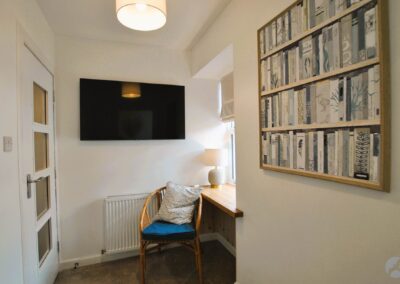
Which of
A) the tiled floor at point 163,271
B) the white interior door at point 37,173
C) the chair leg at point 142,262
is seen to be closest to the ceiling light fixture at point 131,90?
the white interior door at point 37,173

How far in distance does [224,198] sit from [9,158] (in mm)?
1738

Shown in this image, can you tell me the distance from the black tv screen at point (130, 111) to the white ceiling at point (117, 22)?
0.49m

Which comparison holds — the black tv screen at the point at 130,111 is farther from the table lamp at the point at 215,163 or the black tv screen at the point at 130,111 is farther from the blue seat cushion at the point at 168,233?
the blue seat cushion at the point at 168,233

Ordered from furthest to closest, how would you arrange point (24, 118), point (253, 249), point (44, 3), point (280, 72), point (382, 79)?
point (44, 3) < point (253, 249) < point (24, 118) < point (280, 72) < point (382, 79)

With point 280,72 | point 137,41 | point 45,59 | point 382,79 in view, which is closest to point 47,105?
point 45,59

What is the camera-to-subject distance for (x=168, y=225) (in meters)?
2.22

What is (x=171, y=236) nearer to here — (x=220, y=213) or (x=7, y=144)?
(x=220, y=213)

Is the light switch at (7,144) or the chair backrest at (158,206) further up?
the light switch at (7,144)

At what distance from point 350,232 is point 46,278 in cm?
232

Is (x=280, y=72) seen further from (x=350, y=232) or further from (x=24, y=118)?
(x=24, y=118)

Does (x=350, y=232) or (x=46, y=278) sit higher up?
(x=350, y=232)

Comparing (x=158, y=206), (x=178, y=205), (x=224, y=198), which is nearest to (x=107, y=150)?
(x=158, y=206)

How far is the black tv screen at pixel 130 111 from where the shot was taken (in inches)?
97.0

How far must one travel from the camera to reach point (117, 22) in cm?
219
